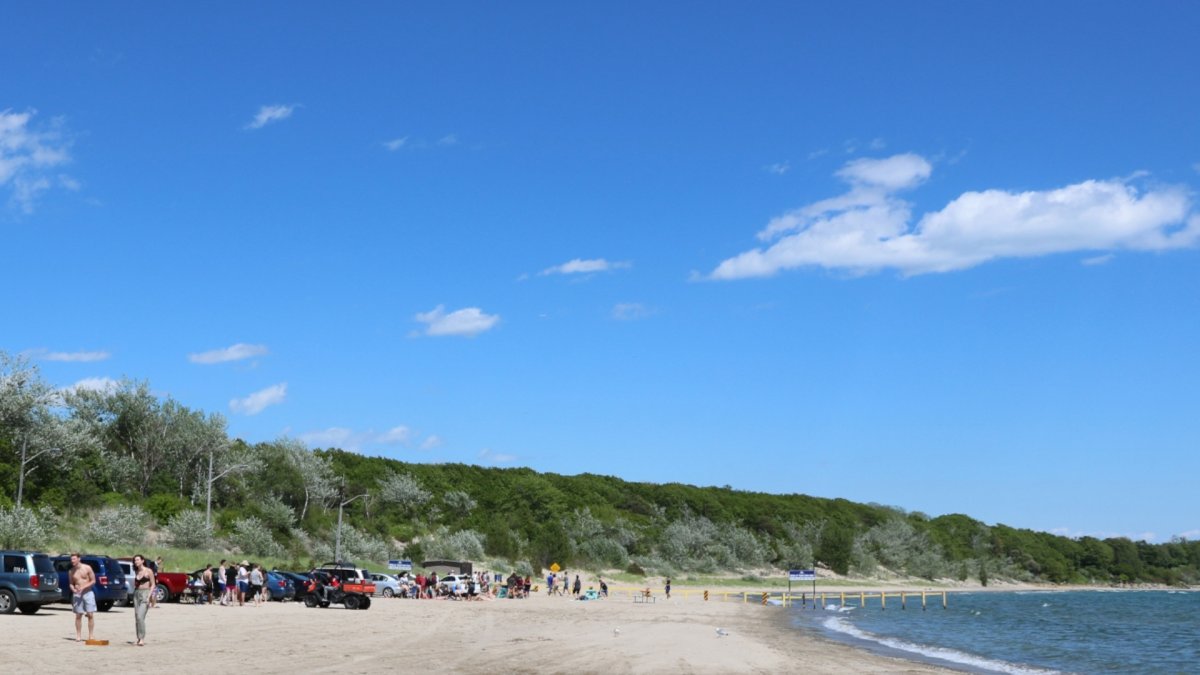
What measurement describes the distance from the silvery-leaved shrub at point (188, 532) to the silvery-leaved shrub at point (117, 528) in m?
1.85

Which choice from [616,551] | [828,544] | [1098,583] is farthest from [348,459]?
[1098,583]

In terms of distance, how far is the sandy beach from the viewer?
20453 millimetres

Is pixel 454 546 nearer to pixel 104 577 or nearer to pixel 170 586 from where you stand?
pixel 170 586

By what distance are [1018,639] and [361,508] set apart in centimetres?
6702

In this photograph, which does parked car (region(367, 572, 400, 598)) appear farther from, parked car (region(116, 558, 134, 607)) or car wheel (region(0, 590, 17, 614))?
car wheel (region(0, 590, 17, 614))

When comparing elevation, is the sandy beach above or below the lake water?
above

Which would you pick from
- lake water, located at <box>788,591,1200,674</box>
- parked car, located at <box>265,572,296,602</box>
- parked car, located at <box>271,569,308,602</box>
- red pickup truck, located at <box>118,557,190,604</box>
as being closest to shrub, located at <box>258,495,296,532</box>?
parked car, located at <box>271,569,308,602</box>

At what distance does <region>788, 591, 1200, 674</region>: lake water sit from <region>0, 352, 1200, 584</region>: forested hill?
33.9 m

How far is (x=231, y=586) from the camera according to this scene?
132 ft

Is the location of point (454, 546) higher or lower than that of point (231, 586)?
higher

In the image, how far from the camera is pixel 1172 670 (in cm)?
3547

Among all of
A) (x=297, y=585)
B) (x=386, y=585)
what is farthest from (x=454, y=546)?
(x=297, y=585)

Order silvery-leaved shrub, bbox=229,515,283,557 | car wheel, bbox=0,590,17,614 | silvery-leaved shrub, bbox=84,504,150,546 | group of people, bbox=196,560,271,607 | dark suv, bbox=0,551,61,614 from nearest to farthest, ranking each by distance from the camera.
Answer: dark suv, bbox=0,551,61,614, car wheel, bbox=0,590,17,614, group of people, bbox=196,560,271,607, silvery-leaved shrub, bbox=84,504,150,546, silvery-leaved shrub, bbox=229,515,283,557

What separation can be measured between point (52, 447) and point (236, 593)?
117 feet
